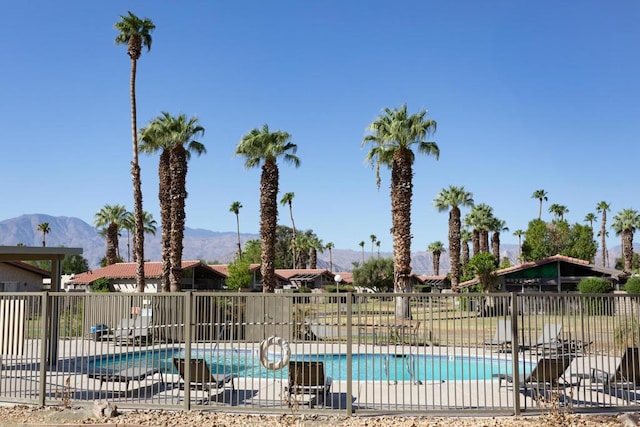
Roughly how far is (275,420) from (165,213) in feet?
88.6

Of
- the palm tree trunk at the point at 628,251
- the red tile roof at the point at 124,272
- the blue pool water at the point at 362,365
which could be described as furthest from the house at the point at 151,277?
the palm tree trunk at the point at 628,251

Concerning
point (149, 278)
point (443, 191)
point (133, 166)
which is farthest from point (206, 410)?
point (443, 191)

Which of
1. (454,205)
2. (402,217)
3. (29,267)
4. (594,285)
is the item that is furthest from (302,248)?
(402,217)

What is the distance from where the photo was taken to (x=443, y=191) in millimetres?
60219

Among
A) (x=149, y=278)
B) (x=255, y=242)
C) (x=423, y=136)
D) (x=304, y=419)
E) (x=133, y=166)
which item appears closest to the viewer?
(x=304, y=419)

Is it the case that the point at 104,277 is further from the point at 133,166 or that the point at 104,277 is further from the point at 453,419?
the point at 453,419

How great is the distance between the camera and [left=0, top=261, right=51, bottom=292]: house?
4142 centimetres

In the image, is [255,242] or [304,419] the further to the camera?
[255,242]

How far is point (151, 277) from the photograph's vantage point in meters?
51.7

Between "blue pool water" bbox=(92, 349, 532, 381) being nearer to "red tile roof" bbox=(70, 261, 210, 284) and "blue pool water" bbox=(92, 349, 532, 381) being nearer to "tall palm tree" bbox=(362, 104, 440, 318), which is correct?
"tall palm tree" bbox=(362, 104, 440, 318)

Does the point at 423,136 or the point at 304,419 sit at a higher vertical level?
the point at 423,136

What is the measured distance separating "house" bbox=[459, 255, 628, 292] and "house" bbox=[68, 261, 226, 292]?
1013 inches

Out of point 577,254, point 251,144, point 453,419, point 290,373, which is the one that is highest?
point 251,144

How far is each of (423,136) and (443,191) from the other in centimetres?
2541
